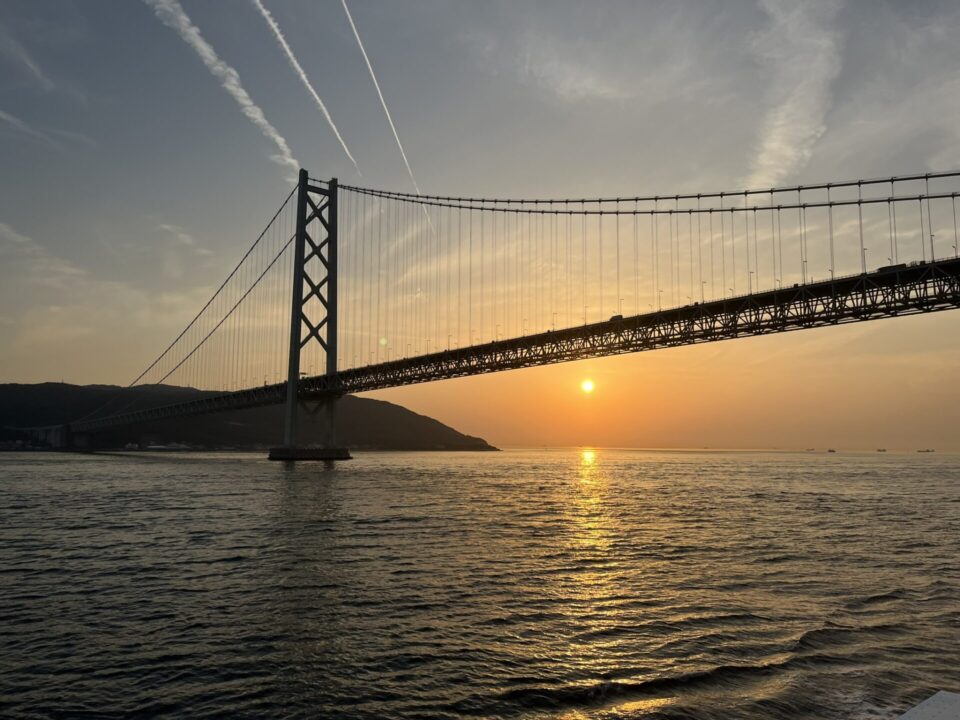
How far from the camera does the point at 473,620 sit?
11.1m

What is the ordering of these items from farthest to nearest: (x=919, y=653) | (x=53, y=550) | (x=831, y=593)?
(x=53, y=550)
(x=831, y=593)
(x=919, y=653)

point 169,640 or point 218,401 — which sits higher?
point 218,401

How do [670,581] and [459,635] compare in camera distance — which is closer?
[459,635]

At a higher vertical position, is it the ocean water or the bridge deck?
the bridge deck

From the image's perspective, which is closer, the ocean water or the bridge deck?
the ocean water

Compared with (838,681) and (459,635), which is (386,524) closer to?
(459,635)

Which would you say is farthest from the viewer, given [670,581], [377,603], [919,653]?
[670,581]

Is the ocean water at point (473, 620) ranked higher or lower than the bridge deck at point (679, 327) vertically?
lower

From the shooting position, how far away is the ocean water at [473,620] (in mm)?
7918

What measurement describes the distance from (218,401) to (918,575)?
9236 centimetres

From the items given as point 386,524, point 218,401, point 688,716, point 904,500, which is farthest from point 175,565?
point 218,401

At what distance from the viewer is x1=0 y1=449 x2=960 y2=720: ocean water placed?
26.0 feet

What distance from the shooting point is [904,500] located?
3862cm

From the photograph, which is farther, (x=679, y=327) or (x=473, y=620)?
(x=679, y=327)
